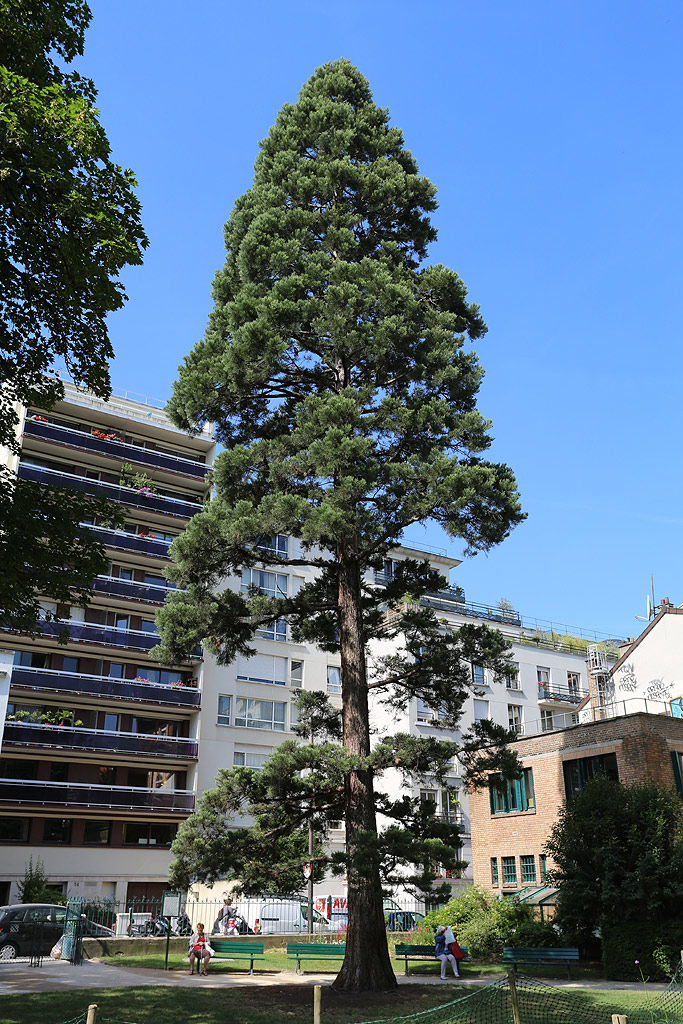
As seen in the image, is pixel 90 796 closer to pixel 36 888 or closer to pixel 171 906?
pixel 36 888

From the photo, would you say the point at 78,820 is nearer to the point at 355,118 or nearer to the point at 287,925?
the point at 287,925

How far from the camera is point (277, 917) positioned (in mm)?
32875

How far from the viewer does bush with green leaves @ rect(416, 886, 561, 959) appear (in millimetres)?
24219

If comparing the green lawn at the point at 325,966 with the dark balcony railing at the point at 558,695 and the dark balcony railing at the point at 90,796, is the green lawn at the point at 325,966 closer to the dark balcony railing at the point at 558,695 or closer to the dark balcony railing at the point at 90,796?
the dark balcony railing at the point at 90,796

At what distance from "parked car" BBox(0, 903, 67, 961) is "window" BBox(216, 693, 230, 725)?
57.6ft

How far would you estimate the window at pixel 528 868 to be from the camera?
31.4m

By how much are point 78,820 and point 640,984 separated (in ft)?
83.0

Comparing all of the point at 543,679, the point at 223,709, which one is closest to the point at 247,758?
the point at 223,709

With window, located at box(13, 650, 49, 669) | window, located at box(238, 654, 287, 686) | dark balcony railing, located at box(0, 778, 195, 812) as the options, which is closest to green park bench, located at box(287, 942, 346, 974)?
dark balcony railing, located at box(0, 778, 195, 812)

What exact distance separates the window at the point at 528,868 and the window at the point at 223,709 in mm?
16120

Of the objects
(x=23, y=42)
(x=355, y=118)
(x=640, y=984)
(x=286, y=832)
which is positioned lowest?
(x=640, y=984)

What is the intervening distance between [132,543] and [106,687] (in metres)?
7.24

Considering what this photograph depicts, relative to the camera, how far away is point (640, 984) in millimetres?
18984

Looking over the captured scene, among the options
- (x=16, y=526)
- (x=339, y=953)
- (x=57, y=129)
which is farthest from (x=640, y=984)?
(x=57, y=129)
